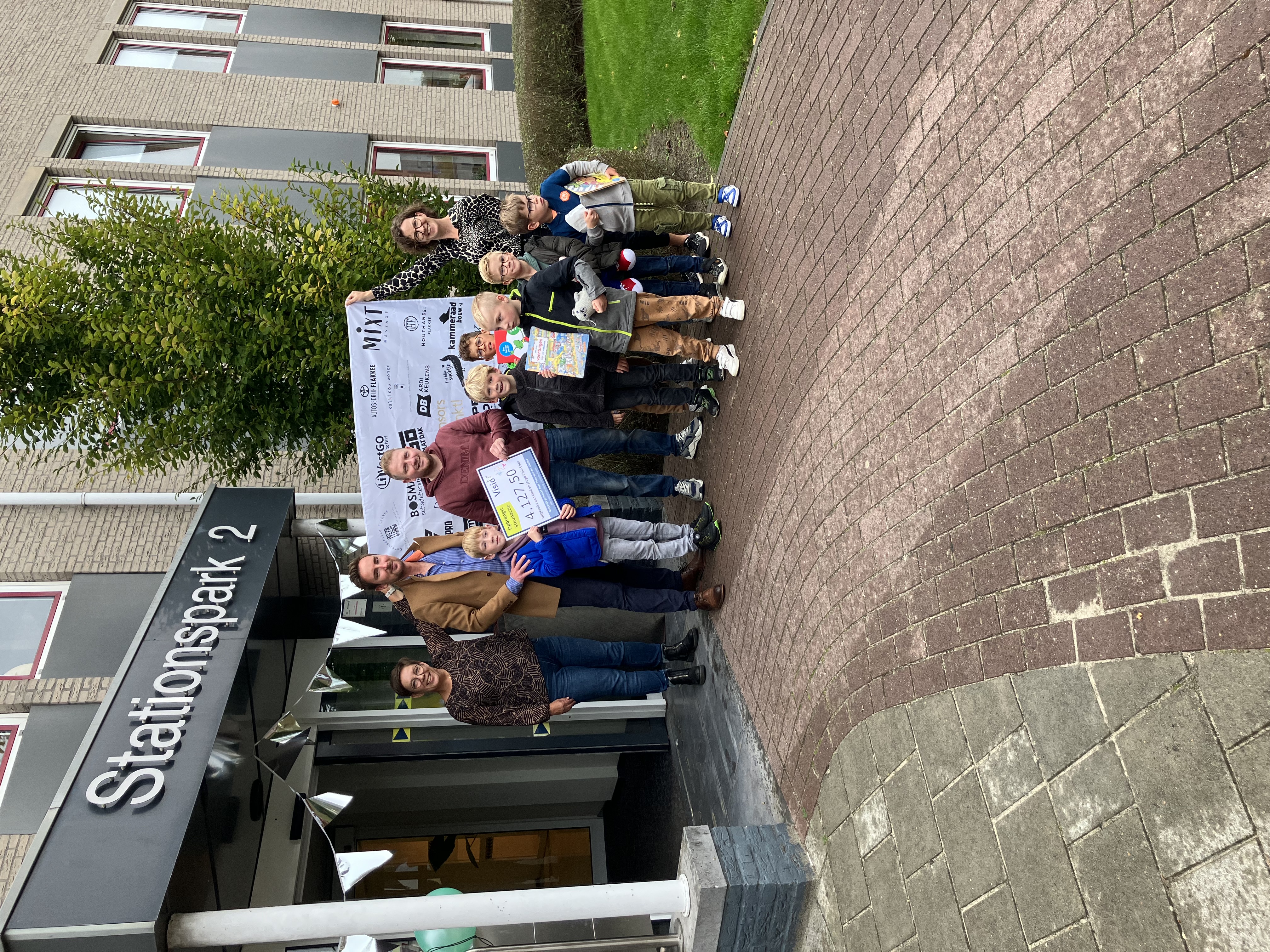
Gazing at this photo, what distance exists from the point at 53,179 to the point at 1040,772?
16.0 m

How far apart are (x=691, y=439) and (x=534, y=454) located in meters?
1.65

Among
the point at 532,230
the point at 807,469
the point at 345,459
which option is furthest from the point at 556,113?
the point at 807,469

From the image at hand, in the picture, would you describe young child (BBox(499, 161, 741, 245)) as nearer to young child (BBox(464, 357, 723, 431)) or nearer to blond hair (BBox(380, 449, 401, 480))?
young child (BBox(464, 357, 723, 431))

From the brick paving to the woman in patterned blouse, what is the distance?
125 centimetres

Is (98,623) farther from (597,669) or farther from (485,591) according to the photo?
(597,669)

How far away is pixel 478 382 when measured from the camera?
6.63 metres

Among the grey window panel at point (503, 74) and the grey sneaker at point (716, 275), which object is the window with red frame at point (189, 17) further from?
the grey sneaker at point (716, 275)

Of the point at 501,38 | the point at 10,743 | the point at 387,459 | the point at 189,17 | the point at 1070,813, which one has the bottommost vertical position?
the point at 1070,813

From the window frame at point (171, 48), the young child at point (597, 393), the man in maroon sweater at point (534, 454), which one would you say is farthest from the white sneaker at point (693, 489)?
the window frame at point (171, 48)

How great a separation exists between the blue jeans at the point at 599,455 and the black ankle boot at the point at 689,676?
5.14 feet

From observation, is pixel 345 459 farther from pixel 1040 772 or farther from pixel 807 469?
pixel 1040 772

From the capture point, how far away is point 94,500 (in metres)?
10.9

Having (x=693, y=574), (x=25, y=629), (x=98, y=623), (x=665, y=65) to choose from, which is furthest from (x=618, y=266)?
(x=25, y=629)

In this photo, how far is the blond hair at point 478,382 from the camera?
21.7 ft
